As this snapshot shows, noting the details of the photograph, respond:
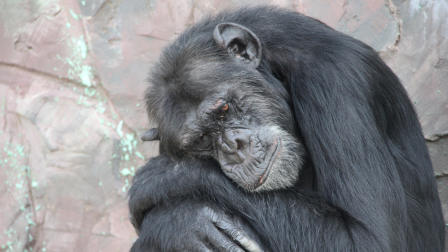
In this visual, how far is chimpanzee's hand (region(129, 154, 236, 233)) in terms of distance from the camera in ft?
10.5

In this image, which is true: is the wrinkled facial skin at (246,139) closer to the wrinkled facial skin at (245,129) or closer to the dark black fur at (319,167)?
the wrinkled facial skin at (245,129)

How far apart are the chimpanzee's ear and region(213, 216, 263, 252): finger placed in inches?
45.5

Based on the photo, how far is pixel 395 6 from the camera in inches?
187

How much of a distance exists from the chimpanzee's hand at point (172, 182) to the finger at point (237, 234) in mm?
251

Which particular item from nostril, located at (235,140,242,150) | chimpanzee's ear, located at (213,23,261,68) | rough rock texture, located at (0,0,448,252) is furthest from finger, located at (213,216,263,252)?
rough rock texture, located at (0,0,448,252)

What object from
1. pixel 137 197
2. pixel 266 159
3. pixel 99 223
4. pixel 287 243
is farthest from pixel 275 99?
pixel 99 223

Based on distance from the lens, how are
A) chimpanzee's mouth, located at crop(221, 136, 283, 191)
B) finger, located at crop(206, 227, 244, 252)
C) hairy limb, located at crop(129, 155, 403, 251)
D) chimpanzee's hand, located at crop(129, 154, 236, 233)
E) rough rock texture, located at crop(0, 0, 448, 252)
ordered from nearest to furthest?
hairy limb, located at crop(129, 155, 403, 251) → finger, located at crop(206, 227, 244, 252) → chimpanzee's mouth, located at crop(221, 136, 283, 191) → chimpanzee's hand, located at crop(129, 154, 236, 233) → rough rock texture, located at crop(0, 0, 448, 252)

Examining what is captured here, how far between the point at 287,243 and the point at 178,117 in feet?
3.92

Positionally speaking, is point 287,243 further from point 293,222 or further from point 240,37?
point 240,37

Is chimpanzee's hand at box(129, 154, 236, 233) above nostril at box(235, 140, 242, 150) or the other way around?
the other way around

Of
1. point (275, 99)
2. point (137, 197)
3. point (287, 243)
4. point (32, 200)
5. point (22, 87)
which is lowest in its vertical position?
point (32, 200)

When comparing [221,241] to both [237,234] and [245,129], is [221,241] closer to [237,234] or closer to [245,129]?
[237,234]

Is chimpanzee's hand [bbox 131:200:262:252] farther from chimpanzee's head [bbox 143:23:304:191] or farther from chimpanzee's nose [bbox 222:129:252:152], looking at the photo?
chimpanzee's nose [bbox 222:129:252:152]

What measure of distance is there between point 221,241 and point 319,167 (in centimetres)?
83
